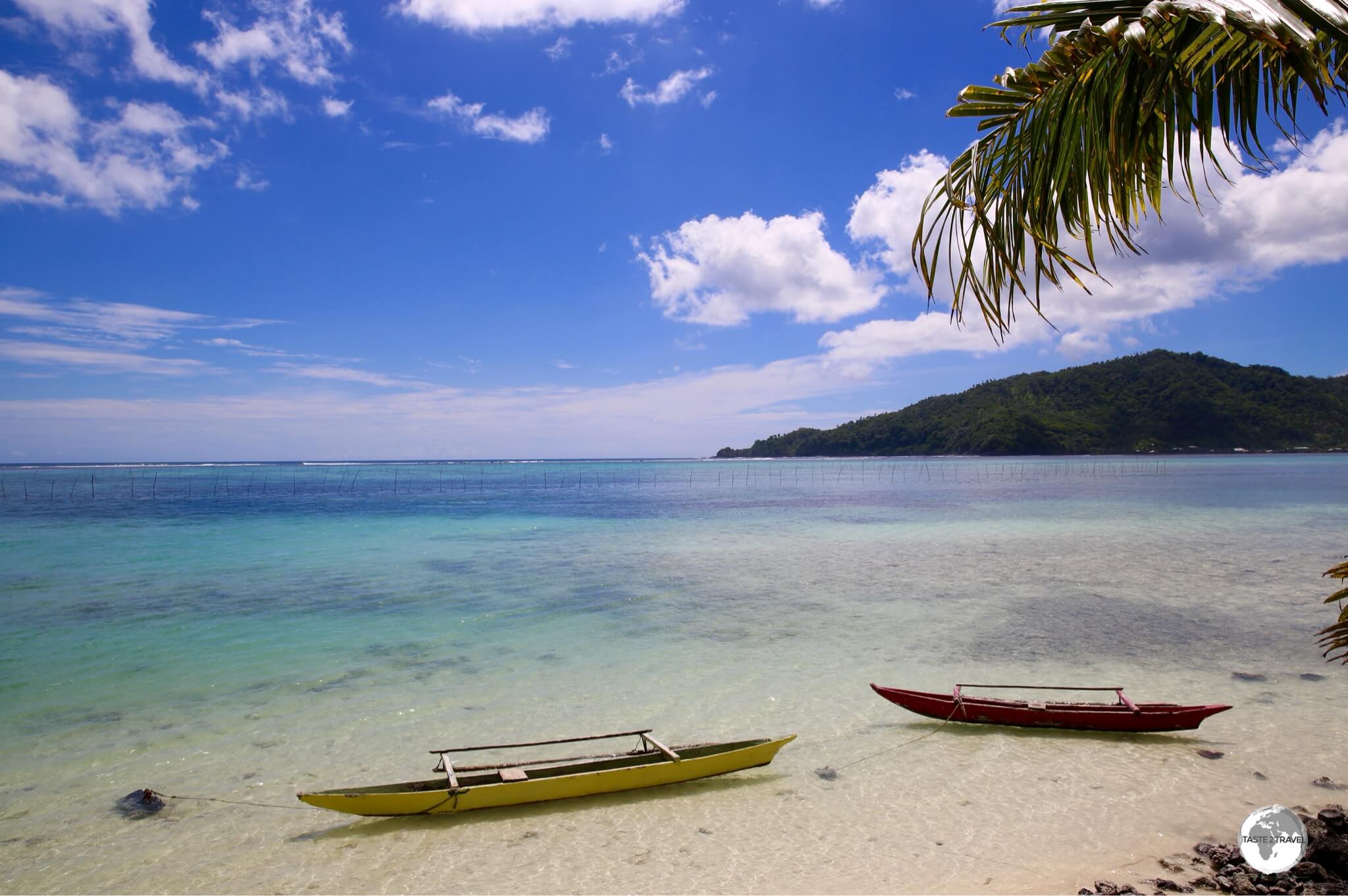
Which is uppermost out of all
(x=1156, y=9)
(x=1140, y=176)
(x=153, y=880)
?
(x=1156, y=9)

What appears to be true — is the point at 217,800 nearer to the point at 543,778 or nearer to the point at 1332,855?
the point at 543,778

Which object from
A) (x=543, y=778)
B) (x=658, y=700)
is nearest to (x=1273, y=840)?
(x=543, y=778)

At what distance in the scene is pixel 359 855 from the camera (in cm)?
587

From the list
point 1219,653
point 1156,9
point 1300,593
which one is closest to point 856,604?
point 1219,653

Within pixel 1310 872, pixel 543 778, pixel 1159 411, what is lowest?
pixel 543 778

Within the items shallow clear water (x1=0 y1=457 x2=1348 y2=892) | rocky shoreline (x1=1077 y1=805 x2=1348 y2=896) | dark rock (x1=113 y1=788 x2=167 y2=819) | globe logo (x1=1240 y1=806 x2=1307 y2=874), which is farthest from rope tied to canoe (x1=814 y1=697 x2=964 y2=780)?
dark rock (x1=113 y1=788 x2=167 y2=819)

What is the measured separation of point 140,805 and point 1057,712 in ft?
31.4

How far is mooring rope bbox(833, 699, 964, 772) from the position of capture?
293 inches

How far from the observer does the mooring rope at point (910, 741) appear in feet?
24.4

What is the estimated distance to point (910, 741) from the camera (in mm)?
7938

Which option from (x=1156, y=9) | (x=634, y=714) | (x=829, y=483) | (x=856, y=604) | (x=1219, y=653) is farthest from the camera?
(x=829, y=483)

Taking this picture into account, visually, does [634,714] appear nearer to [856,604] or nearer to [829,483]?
[856,604]

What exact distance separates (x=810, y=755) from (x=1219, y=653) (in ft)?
26.4

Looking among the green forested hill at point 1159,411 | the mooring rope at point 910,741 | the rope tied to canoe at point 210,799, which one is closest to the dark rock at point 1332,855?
the mooring rope at point 910,741
